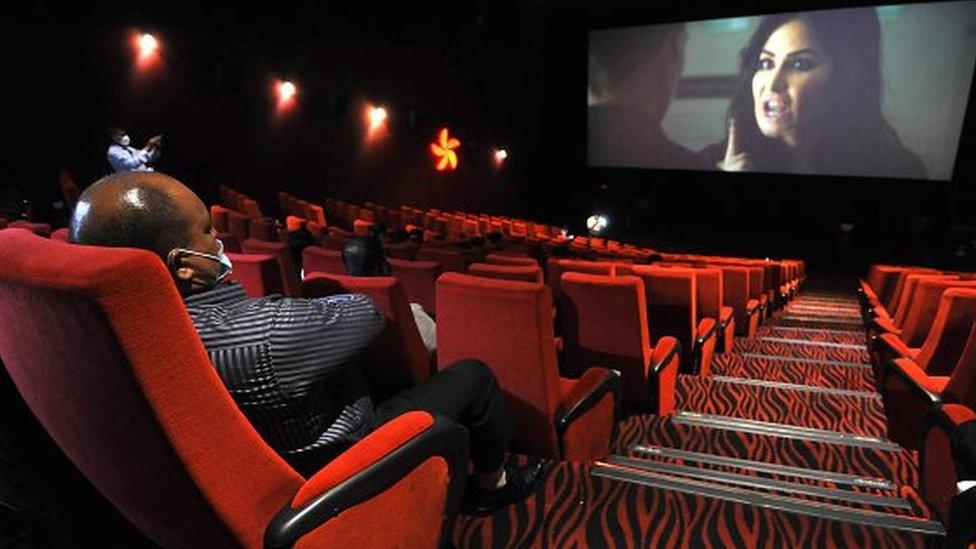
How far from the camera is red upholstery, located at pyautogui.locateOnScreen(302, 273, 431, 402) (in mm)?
1614

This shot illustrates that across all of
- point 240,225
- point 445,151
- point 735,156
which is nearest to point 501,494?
point 240,225

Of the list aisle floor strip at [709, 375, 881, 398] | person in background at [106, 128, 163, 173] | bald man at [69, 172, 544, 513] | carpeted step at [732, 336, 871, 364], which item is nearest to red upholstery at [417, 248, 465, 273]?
aisle floor strip at [709, 375, 881, 398]

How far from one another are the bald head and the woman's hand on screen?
1211cm

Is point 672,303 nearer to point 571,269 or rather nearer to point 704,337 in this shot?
point 704,337

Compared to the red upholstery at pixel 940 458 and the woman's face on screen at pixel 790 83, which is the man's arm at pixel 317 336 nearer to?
the red upholstery at pixel 940 458

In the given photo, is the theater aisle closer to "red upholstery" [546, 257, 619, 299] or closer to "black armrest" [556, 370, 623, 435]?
"black armrest" [556, 370, 623, 435]

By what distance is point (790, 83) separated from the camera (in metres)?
11.2

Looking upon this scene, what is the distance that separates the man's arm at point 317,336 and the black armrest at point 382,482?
202 mm

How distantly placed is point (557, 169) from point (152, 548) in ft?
44.5

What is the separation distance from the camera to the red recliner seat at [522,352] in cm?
172

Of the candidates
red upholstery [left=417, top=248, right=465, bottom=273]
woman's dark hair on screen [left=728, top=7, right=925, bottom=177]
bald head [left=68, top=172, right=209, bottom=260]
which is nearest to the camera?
bald head [left=68, top=172, right=209, bottom=260]

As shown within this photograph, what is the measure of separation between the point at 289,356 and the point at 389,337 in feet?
1.84

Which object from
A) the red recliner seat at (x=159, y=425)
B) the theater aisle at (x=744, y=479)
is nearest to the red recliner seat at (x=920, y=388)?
the theater aisle at (x=744, y=479)

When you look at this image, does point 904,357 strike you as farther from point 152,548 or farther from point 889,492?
point 152,548
